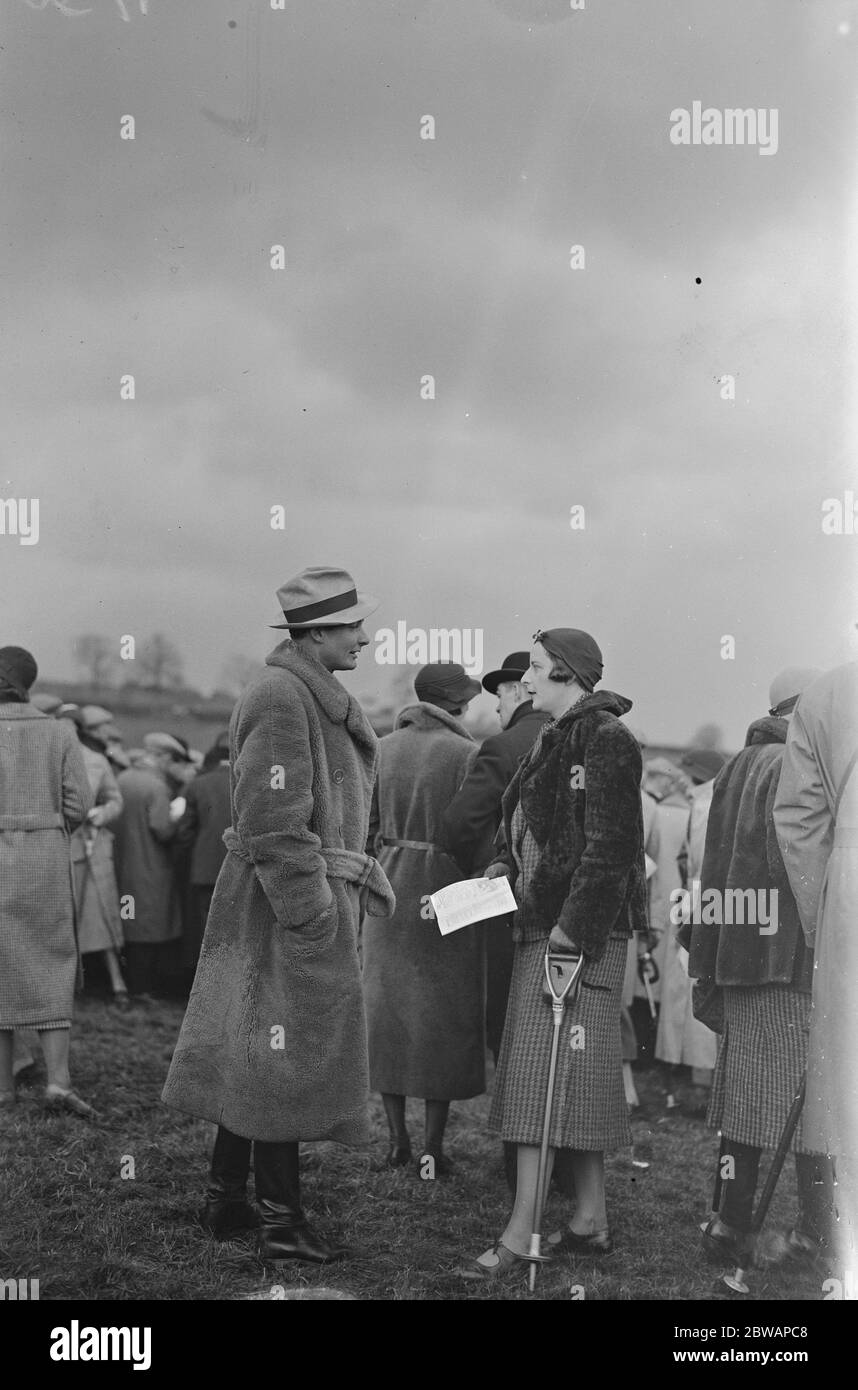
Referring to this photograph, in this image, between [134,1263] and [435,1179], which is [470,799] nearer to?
[435,1179]

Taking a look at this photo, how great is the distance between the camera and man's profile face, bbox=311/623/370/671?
4430 mm

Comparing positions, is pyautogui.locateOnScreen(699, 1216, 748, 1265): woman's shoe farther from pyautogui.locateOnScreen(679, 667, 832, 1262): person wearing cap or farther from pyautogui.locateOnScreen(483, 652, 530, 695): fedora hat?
pyautogui.locateOnScreen(483, 652, 530, 695): fedora hat

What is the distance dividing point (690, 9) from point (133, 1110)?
471 cm

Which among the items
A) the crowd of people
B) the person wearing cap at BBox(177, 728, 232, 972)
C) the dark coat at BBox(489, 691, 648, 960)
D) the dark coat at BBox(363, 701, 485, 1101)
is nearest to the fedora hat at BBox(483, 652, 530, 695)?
the dark coat at BBox(363, 701, 485, 1101)

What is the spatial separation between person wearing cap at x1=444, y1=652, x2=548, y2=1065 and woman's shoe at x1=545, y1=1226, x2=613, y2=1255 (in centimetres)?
108

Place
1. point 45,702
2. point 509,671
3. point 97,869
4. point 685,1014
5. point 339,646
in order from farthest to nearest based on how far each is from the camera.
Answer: point 97,869, point 685,1014, point 45,702, point 509,671, point 339,646

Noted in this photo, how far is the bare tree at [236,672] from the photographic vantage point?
4.94 meters

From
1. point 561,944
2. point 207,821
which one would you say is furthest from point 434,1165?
point 207,821

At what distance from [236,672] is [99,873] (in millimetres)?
4176

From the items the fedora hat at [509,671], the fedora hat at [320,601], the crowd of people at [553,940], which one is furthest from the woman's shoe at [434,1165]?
the fedora hat at [320,601]

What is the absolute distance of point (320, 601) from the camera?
439 cm

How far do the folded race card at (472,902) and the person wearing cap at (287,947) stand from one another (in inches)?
10.1

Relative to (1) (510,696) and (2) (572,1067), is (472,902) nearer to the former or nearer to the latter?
(2) (572,1067)

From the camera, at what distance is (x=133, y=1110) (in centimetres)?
587
